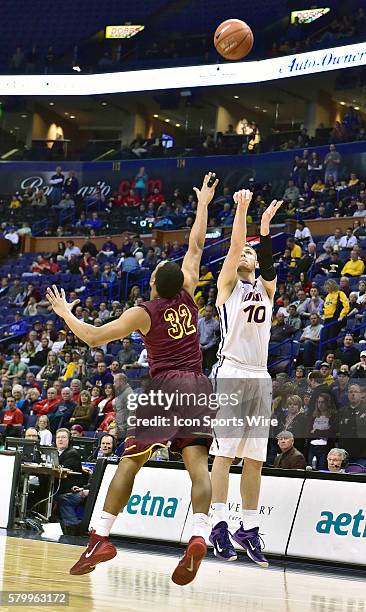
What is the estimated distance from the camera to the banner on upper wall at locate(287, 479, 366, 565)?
9680 mm

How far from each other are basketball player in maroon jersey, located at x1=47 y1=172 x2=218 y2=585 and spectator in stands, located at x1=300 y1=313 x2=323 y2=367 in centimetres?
996

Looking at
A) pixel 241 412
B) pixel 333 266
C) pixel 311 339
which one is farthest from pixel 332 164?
pixel 241 412

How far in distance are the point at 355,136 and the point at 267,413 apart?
929 inches

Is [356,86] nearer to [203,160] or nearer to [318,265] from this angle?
[203,160]

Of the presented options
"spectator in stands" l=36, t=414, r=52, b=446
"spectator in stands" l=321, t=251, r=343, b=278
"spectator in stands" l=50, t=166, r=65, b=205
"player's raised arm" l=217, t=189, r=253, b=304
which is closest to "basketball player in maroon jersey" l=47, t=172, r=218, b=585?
"player's raised arm" l=217, t=189, r=253, b=304

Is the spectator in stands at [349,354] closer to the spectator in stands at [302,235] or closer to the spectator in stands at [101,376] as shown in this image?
the spectator in stands at [101,376]

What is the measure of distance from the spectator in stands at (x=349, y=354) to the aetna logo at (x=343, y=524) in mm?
5678

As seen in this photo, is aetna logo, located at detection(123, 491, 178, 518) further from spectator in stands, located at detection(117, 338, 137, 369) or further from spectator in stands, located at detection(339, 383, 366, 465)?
spectator in stands, located at detection(117, 338, 137, 369)

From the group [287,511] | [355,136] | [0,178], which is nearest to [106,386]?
[287,511]

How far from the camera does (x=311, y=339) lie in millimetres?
16844

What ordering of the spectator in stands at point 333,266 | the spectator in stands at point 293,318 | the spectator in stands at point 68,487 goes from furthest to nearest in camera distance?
the spectator in stands at point 333,266, the spectator in stands at point 293,318, the spectator in stands at point 68,487

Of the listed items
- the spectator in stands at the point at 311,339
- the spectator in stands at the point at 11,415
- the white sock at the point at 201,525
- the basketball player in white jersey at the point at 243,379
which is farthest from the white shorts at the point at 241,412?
the spectator in stands at the point at 11,415

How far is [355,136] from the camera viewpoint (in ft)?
99.7

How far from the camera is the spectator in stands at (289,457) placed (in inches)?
448
